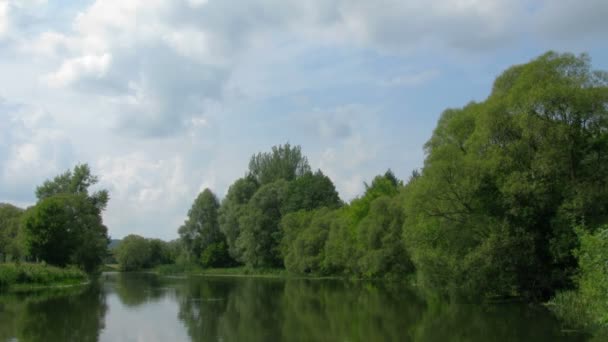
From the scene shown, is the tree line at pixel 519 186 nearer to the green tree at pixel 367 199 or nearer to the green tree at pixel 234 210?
the green tree at pixel 367 199

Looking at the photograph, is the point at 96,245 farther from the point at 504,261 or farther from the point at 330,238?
the point at 504,261

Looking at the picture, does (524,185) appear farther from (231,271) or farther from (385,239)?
(231,271)

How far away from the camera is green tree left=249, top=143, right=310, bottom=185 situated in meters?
99.1

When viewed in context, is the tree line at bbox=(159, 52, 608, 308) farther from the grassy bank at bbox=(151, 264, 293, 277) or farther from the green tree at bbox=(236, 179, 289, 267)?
the grassy bank at bbox=(151, 264, 293, 277)

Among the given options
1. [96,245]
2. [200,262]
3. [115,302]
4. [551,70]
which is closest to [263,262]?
[200,262]

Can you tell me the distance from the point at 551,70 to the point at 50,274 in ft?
141

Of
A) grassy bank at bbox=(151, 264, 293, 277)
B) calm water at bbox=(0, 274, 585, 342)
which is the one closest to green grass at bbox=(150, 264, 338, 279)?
grassy bank at bbox=(151, 264, 293, 277)

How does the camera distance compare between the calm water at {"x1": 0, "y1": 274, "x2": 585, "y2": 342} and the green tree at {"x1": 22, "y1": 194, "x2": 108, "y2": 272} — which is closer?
the calm water at {"x1": 0, "y1": 274, "x2": 585, "y2": 342}

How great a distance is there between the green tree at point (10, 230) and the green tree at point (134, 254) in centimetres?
4449

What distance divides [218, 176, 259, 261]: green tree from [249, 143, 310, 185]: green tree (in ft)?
13.0

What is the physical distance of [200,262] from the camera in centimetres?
10000

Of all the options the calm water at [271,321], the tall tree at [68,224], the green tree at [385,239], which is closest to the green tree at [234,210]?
the tall tree at [68,224]

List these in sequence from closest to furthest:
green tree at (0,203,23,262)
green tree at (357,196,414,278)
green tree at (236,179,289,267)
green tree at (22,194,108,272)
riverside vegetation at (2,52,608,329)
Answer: riverside vegetation at (2,52,608,329)
green tree at (357,196,414,278)
green tree at (22,194,108,272)
green tree at (0,203,23,262)
green tree at (236,179,289,267)

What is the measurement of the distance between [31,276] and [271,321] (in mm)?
29676
